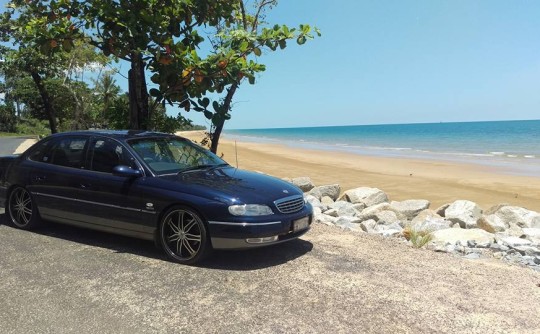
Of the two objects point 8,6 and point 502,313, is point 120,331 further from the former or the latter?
point 8,6

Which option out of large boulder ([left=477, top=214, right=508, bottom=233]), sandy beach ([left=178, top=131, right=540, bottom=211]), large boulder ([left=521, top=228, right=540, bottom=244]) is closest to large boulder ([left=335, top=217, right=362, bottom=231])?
large boulder ([left=477, top=214, right=508, bottom=233])

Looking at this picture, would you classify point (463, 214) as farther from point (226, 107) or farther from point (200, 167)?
point (200, 167)

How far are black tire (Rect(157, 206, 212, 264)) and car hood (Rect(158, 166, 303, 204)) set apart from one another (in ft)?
0.88

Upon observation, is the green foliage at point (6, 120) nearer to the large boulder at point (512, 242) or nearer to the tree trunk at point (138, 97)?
the tree trunk at point (138, 97)

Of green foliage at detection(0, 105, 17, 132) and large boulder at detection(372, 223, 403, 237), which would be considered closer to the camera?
large boulder at detection(372, 223, 403, 237)

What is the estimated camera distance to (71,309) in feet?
13.4

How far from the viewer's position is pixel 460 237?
7.20 meters

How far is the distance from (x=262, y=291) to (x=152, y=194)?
1.75 metres

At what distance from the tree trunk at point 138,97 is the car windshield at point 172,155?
2.58m

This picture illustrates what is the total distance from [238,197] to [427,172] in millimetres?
18452

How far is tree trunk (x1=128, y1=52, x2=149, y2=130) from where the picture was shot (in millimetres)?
8852

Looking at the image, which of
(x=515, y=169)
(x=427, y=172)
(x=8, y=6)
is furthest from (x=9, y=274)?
(x=515, y=169)

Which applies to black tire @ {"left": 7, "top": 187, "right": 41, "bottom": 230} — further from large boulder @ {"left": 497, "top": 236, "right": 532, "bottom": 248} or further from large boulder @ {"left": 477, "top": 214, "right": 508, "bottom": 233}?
large boulder @ {"left": 477, "top": 214, "right": 508, "bottom": 233}

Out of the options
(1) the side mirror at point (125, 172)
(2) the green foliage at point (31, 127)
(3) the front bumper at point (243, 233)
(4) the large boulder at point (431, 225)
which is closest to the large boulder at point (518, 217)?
(4) the large boulder at point (431, 225)
